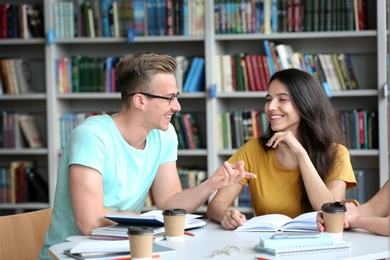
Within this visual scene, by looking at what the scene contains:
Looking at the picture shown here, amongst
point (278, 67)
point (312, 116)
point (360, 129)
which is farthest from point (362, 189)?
point (312, 116)

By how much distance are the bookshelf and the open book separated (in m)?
2.12

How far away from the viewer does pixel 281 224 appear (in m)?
2.29

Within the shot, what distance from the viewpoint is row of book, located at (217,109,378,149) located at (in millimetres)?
4398

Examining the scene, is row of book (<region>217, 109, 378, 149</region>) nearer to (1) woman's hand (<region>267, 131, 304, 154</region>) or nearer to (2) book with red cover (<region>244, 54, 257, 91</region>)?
(2) book with red cover (<region>244, 54, 257, 91</region>)

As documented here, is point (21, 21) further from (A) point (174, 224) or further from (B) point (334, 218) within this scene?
(B) point (334, 218)

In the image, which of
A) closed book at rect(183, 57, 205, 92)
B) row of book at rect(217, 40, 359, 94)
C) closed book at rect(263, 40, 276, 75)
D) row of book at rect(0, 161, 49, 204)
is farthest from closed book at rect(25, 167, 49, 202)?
closed book at rect(263, 40, 276, 75)

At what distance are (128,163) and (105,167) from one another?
0.11 metres

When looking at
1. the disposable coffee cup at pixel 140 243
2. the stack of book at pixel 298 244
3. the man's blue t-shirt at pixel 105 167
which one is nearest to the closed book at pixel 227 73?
the man's blue t-shirt at pixel 105 167

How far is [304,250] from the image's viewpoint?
1.97 meters

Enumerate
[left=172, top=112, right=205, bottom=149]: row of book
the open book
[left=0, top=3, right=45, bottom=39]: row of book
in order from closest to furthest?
the open book
[left=172, top=112, right=205, bottom=149]: row of book
[left=0, top=3, right=45, bottom=39]: row of book

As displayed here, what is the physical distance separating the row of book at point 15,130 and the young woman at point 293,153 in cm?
233

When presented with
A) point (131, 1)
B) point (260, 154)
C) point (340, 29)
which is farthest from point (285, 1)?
point (260, 154)

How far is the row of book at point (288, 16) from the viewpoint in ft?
14.4

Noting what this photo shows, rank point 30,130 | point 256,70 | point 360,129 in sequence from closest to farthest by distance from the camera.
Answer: point 360,129, point 256,70, point 30,130
